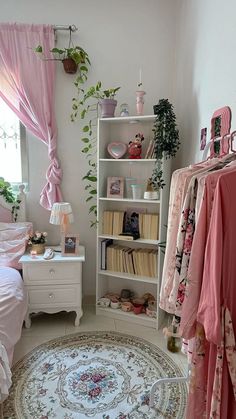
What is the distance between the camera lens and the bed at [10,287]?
1.52 m

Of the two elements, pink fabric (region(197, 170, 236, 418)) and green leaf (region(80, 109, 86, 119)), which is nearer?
pink fabric (region(197, 170, 236, 418))

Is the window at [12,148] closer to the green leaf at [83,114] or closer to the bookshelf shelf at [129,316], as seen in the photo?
the green leaf at [83,114]

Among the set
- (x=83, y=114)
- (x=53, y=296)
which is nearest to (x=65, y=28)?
(x=83, y=114)

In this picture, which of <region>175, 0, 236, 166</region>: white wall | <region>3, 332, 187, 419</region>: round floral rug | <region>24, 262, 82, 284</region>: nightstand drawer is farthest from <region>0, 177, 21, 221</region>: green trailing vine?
<region>175, 0, 236, 166</region>: white wall

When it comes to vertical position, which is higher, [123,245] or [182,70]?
[182,70]

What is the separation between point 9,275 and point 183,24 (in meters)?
2.47

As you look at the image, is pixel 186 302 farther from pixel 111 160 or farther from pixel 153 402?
pixel 111 160

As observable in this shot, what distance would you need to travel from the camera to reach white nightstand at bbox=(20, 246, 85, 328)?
242cm

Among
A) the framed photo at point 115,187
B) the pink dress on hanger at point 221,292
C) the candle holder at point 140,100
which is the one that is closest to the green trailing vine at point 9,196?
the framed photo at point 115,187

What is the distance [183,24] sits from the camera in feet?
7.91

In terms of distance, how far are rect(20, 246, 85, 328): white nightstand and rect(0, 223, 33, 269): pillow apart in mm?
118

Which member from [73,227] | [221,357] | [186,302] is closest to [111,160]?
[73,227]

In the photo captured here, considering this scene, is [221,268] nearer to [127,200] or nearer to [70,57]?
[127,200]

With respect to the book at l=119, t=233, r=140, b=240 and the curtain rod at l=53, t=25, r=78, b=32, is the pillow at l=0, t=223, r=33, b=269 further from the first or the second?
the curtain rod at l=53, t=25, r=78, b=32
